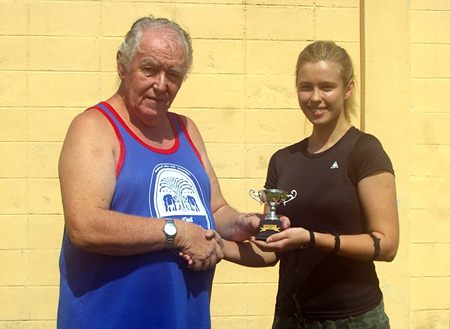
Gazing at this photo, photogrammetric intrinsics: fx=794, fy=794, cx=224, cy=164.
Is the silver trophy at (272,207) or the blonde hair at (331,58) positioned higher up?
the blonde hair at (331,58)

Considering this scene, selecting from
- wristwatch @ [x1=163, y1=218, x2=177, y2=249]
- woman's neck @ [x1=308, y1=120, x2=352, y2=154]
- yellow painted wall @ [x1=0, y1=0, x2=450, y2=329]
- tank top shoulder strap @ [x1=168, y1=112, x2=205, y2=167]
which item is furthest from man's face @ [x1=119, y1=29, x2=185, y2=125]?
yellow painted wall @ [x1=0, y1=0, x2=450, y2=329]

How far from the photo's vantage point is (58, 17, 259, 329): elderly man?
2.75 meters

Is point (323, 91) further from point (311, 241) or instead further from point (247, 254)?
point (247, 254)

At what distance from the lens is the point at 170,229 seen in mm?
2801

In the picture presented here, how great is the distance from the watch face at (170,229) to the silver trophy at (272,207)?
1.48 feet

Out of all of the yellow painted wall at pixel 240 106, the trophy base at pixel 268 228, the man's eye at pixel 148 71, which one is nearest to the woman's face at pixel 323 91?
the trophy base at pixel 268 228

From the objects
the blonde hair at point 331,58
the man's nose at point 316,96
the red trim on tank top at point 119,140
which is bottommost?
the red trim on tank top at point 119,140

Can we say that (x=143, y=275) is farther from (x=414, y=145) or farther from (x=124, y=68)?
(x=414, y=145)

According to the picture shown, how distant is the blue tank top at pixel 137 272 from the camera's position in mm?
2814

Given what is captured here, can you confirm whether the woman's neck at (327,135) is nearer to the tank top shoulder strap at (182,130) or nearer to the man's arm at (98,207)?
the tank top shoulder strap at (182,130)

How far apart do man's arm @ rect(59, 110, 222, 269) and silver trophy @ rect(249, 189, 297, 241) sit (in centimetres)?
36

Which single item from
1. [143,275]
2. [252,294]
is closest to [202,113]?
[252,294]

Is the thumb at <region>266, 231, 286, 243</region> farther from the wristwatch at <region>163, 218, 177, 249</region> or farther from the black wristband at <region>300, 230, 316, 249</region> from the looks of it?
the wristwatch at <region>163, 218, 177, 249</region>

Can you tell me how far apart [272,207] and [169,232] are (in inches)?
23.9
